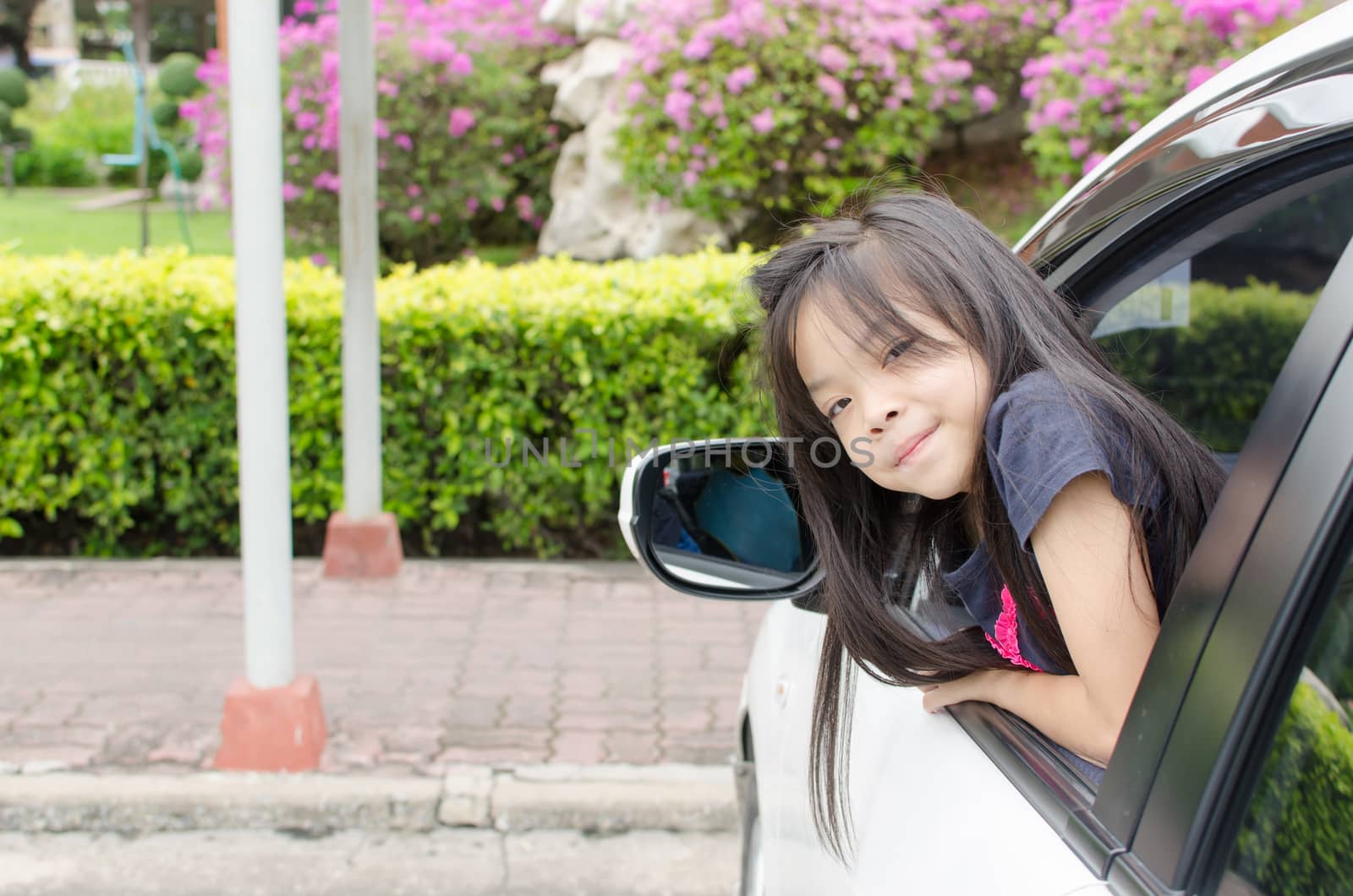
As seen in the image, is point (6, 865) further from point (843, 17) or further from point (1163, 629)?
point (843, 17)

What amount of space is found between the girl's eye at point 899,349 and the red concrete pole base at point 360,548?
4.18 meters

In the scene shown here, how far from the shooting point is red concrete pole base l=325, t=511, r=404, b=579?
A: 523cm

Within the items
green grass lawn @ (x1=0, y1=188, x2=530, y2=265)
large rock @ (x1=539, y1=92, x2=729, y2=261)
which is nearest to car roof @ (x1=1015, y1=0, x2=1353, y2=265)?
large rock @ (x1=539, y1=92, x2=729, y2=261)

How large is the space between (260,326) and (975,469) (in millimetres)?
2632

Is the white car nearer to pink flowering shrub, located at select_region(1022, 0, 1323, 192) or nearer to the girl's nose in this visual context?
the girl's nose

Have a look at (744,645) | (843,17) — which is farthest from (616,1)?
(744,645)

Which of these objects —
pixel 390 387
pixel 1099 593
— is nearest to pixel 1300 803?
pixel 1099 593

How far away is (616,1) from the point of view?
9.33 metres

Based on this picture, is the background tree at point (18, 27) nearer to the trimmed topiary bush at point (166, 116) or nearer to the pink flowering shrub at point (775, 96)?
the trimmed topiary bush at point (166, 116)

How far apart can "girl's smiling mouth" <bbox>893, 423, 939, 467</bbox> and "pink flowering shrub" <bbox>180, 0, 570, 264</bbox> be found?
7.72 metres

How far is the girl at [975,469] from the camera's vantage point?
117cm

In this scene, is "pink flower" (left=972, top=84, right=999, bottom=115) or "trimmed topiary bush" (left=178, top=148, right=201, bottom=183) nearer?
"pink flower" (left=972, top=84, right=999, bottom=115)

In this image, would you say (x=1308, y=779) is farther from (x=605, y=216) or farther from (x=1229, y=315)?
(x=605, y=216)

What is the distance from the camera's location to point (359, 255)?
16.3ft
